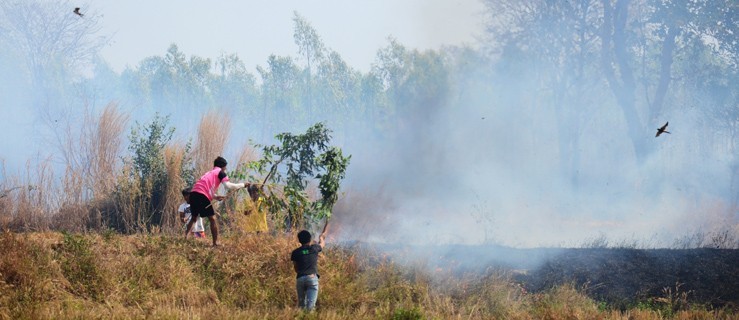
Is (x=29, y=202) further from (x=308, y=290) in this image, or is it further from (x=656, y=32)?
(x=656, y=32)

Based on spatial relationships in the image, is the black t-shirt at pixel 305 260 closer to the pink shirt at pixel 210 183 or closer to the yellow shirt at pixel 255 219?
the pink shirt at pixel 210 183

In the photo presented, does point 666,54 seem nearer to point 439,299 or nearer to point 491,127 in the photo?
point 491,127

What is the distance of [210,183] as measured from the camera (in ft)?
38.0

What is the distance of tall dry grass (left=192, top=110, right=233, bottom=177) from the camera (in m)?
16.2

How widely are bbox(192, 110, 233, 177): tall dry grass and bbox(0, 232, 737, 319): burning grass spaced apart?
3.91 m

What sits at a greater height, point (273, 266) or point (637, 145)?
point (637, 145)

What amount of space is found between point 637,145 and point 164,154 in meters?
16.8

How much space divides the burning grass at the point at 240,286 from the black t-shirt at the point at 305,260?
1.62ft

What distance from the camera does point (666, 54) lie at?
80.6ft

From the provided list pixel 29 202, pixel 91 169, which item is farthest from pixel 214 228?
Answer: pixel 91 169

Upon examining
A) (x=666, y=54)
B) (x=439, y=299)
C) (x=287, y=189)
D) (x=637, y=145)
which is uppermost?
(x=666, y=54)

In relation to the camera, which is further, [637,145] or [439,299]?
[637,145]

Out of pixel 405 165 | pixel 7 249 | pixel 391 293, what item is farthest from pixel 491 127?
pixel 7 249

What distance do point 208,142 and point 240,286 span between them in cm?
622
